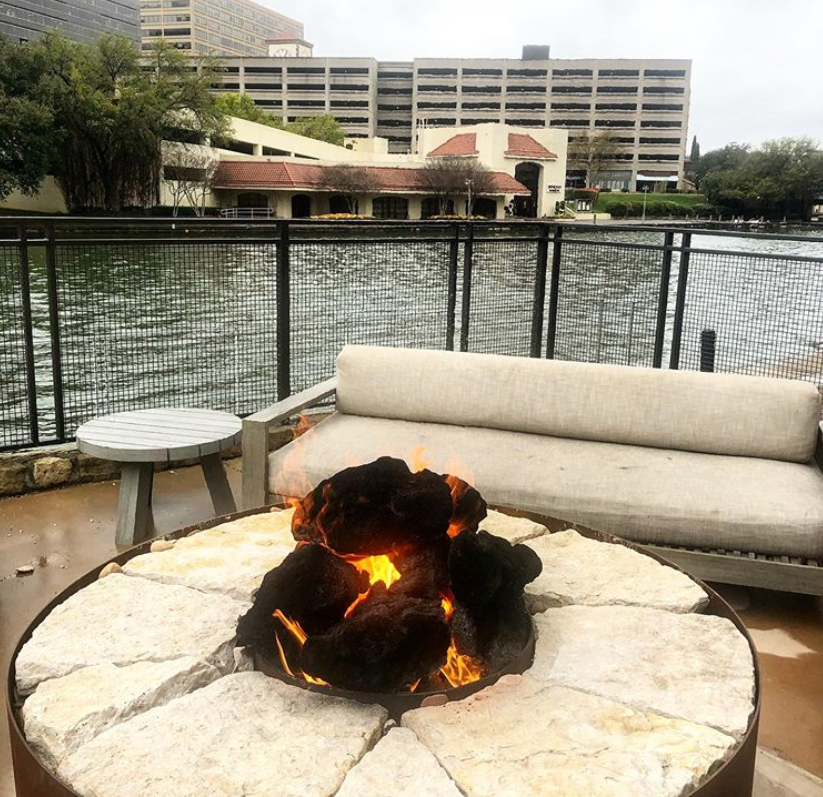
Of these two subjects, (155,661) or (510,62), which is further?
(510,62)

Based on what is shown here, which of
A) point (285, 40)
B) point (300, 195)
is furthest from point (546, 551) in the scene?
point (285, 40)

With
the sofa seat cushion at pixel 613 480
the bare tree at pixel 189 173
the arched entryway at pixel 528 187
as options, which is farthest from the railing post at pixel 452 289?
the arched entryway at pixel 528 187

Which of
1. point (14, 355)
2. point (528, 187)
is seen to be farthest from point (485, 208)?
point (14, 355)

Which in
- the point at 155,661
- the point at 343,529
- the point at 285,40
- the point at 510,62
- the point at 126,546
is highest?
the point at 285,40

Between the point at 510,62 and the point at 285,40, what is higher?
the point at 285,40

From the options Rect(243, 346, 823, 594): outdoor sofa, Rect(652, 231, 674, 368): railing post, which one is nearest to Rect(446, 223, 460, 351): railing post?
Rect(652, 231, 674, 368): railing post

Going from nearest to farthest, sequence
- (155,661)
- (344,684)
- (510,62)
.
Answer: (344,684)
(155,661)
(510,62)

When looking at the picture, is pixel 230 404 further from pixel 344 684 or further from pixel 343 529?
pixel 344 684

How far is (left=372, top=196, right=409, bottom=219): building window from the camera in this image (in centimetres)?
7175

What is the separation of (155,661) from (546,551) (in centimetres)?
108

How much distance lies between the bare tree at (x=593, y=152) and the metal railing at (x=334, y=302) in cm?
11035

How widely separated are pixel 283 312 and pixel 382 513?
316 centimetres

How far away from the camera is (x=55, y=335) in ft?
14.2

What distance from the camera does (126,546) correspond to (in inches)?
141
